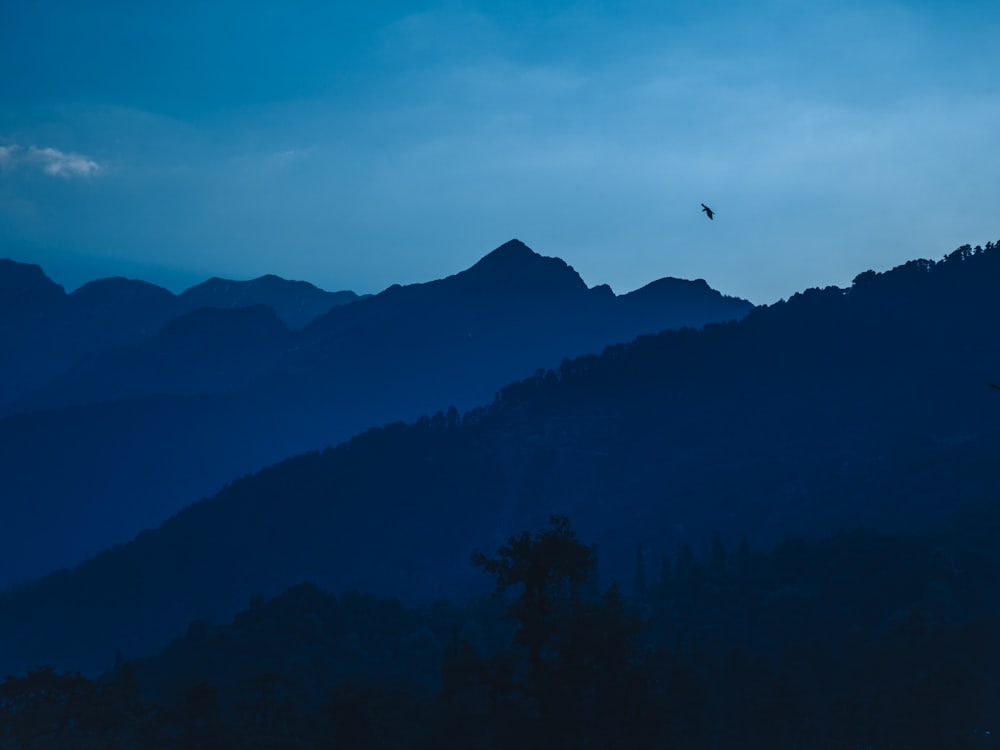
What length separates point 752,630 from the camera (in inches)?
4845

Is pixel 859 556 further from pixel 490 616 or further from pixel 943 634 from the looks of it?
pixel 943 634

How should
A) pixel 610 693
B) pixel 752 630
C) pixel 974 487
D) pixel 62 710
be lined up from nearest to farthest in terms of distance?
pixel 610 693
pixel 62 710
pixel 752 630
pixel 974 487

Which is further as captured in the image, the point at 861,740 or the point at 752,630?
the point at 752,630

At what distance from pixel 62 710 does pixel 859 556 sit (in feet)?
324

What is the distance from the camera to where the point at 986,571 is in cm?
12675

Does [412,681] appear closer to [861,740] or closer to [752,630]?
[752,630]

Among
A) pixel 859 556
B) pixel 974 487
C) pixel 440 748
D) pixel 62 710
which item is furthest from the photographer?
pixel 974 487

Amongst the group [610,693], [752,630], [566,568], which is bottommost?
[752,630]

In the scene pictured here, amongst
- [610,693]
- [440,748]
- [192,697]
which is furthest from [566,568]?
[192,697]

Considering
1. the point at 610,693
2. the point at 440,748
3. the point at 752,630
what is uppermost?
the point at 610,693

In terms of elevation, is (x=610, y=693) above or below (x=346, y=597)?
above

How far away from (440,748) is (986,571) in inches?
3786

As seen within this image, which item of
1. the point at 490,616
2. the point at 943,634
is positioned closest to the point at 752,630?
the point at 490,616

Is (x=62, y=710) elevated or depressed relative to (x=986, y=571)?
elevated
